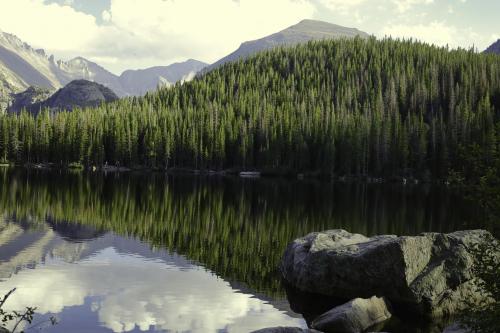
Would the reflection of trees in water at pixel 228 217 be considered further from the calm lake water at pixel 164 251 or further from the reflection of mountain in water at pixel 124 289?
the reflection of mountain in water at pixel 124 289

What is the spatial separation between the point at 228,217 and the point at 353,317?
3704 centimetres

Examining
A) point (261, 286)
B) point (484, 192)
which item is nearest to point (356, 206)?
point (261, 286)

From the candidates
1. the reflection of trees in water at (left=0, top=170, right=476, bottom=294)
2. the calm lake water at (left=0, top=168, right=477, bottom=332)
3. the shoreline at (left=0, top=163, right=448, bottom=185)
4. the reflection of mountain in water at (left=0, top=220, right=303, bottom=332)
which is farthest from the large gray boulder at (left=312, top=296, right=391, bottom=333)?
the shoreline at (left=0, top=163, right=448, bottom=185)

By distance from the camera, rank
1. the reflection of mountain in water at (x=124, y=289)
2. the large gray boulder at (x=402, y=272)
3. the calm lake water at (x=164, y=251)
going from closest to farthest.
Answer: the reflection of mountain in water at (x=124, y=289)
the calm lake water at (x=164, y=251)
the large gray boulder at (x=402, y=272)

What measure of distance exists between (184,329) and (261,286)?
318 inches

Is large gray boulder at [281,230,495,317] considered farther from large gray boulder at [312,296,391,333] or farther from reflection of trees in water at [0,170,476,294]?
reflection of trees in water at [0,170,476,294]

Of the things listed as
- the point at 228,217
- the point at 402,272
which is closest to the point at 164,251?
the point at 228,217

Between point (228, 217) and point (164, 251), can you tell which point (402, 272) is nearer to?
point (164, 251)

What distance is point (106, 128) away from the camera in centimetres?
18150

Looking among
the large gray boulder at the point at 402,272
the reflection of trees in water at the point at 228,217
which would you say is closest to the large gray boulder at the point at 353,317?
the large gray boulder at the point at 402,272

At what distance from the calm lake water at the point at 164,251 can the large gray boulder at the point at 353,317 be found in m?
2.26

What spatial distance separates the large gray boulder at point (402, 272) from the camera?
1014 inches

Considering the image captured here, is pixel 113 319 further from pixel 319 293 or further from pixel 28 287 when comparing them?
pixel 319 293

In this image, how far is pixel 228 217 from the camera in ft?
192
